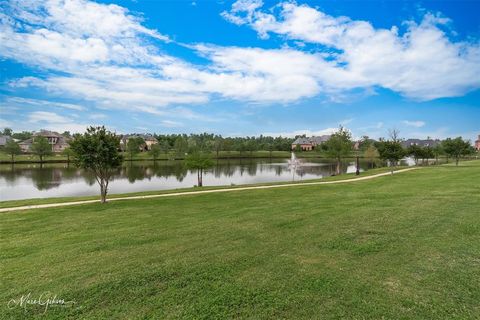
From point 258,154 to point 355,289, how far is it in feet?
311

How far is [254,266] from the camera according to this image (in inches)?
214

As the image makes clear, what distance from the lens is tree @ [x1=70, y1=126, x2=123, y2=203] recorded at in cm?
1305

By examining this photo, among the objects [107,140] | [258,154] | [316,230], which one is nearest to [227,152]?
[258,154]

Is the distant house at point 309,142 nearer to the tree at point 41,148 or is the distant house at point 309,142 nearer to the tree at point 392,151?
the tree at point 392,151

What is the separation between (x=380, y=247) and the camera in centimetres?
635

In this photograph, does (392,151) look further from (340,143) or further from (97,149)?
(97,149)

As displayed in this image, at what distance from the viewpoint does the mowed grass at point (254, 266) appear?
13.5 feet

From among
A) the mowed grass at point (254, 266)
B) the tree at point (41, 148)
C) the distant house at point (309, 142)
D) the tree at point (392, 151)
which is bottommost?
the mowed grass at point (254, 266)

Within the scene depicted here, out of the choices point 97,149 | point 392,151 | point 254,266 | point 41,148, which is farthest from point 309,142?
point 254,266

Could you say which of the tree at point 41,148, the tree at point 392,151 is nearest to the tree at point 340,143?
the tree at point 392,151

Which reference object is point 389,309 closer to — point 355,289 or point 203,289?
point 355,289

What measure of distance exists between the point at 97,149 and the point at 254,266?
10.7 m

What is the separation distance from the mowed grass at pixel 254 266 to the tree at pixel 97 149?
13.5ft

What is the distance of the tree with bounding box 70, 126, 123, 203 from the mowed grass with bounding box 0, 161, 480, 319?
4.12 m
